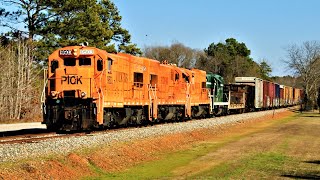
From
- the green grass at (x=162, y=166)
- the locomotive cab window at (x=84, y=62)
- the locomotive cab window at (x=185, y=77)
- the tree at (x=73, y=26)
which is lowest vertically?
the green grass at (x=162, y=166)

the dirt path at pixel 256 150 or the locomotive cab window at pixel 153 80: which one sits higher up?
the locomotive cab window at pixel 153 80

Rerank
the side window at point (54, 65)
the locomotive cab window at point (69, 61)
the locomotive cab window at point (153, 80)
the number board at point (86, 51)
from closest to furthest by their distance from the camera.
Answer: the number board at point (86, 51) < the locomotive cab window at point (69, 61) < the side window at point (54, 65) < the locomotive cab window at point (153, 80)

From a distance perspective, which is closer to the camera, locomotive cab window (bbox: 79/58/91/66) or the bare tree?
locomotive cab window (bbox: 79/58/91/66)

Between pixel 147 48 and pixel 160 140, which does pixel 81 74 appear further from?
pixel 147 48

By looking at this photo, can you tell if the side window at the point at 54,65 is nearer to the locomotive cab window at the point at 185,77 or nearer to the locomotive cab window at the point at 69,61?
the locomotive cab window at the point at 69,61

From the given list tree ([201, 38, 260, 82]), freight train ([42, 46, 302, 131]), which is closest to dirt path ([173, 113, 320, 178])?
freight train ([42, 46, 302, 131])

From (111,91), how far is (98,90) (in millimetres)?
1303

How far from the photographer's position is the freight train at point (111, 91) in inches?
836

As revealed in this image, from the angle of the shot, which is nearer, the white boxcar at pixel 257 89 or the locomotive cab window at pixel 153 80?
the locomotive cab window at pixel 153 80

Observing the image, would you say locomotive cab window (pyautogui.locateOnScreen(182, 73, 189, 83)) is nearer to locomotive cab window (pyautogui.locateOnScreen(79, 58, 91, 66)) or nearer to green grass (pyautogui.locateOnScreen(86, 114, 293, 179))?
locomotive cab window (pyautogui.locateOnScreen(79, 58, 91, 66))

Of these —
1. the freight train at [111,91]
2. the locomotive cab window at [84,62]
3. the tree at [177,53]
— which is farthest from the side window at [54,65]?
the tree at [177,53]

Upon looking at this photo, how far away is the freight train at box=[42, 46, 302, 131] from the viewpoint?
21.2 metres

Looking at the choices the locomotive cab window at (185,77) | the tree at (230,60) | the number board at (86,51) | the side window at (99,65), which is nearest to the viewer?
the side window at (99,65)

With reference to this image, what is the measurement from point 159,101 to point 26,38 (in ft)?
63.0
